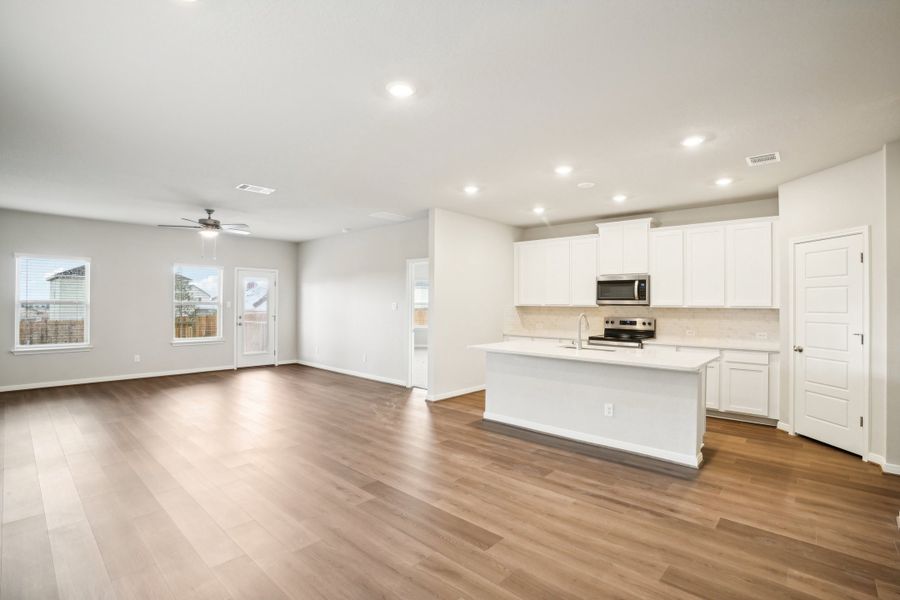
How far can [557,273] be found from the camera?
22.1 ft

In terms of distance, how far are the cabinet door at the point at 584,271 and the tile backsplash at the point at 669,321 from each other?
31cm

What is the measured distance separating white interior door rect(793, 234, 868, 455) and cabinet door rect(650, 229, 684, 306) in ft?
4.08

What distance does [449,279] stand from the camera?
19.8 ft

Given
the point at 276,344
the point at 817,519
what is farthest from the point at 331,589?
the point at 276,344

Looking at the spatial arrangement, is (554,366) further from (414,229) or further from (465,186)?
(414,229)

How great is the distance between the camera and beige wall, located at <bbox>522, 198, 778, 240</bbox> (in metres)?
5.28

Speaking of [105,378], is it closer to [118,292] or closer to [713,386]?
[118,292]

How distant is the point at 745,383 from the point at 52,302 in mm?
9782

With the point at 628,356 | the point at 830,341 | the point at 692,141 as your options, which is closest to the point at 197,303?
the point at 628,356

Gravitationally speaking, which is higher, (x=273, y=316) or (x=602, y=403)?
(x=273, y=316)

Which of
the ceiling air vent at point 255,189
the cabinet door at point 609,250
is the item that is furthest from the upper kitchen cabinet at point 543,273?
the ceiling air vent at point 255,189

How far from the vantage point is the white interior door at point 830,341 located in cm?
388

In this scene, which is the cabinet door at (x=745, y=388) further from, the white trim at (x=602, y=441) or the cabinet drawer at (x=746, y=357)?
the white trim at (x=602, y=441)

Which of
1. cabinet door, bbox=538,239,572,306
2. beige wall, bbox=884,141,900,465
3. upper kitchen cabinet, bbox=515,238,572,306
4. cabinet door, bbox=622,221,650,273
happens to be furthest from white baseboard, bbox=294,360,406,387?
beige wall, bbox=884,141,900,465
